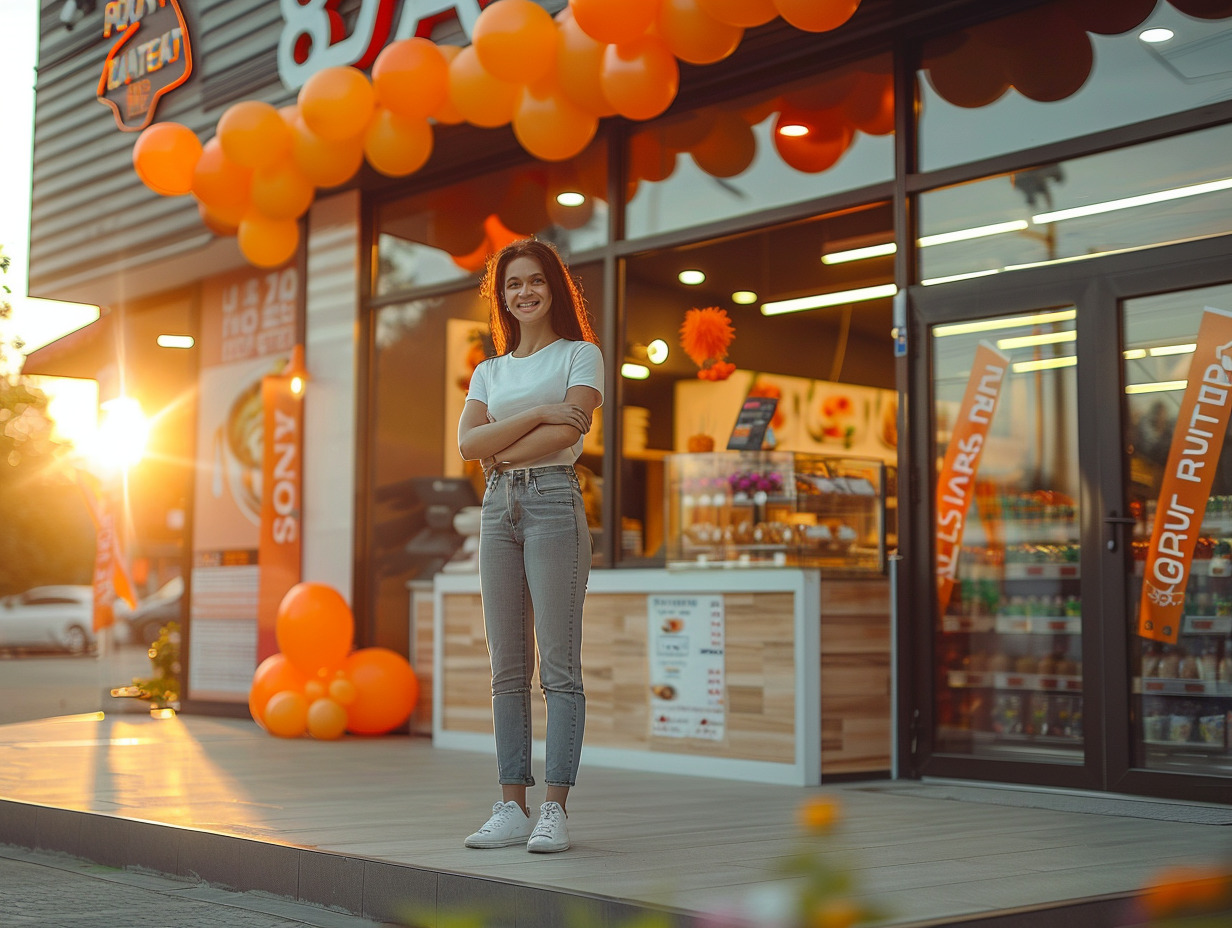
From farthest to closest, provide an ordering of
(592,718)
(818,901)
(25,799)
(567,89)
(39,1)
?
(39,1)
(592,718)
(567,89)
(25,799)
(818,901)

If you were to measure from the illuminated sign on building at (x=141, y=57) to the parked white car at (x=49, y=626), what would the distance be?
1479 cm

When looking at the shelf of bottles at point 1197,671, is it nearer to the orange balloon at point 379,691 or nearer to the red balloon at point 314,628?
the orange balloon at point 379,691

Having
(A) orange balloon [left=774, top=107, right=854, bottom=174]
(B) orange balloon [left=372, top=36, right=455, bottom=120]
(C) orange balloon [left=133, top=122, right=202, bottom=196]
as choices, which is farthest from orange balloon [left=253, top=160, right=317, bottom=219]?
(A) orange balloon [left=774, top=107, right=854, bottom=174]

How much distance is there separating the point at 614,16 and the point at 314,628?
3.37 metres

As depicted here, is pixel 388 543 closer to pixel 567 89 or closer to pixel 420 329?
pixel 420 329

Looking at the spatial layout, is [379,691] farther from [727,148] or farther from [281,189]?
[727,148]

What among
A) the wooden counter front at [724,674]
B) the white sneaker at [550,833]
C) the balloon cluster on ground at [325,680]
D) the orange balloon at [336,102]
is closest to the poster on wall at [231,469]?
A: the balloon cluster on ground at [325,680]

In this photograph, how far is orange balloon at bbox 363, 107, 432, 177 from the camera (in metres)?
6.20

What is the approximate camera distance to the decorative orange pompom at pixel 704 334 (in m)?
6.27

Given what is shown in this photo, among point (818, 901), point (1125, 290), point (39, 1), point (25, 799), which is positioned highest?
point (39, 1)

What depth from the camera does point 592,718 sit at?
5848mm

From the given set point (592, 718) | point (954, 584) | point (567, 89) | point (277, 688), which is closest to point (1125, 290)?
point (954, 584)

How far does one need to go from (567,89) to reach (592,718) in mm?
2658

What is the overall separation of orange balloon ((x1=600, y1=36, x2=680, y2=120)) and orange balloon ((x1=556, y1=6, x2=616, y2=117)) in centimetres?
5
